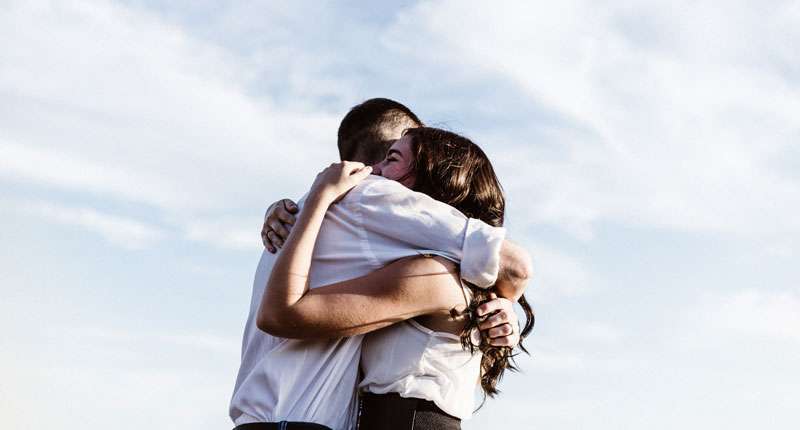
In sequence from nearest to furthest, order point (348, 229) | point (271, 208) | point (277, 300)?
point (277, 300)
point (348, 229)
point (271, 208)

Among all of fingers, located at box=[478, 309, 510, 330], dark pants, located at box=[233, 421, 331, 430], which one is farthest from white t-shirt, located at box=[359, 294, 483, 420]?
dark pants, located at box=[233, 421, 331, 430]

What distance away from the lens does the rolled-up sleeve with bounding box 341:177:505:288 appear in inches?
134

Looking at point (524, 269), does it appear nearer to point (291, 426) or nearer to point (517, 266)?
point (517, 266)

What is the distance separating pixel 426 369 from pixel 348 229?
1.90 ft

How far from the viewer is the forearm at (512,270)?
353 centimetres

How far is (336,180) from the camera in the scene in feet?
11.7

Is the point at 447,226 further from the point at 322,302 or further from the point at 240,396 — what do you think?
the point at 240,396

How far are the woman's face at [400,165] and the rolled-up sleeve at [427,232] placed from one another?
0.41 meters

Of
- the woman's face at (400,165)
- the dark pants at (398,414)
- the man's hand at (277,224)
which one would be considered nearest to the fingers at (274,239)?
the man's hand at (277,224)

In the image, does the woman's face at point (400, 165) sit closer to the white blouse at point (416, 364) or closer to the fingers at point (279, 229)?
the fingers at point (279, 229)

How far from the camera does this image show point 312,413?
3.32 metres

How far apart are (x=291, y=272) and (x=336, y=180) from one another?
1.41ft

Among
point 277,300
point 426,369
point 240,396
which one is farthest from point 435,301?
point 240,396

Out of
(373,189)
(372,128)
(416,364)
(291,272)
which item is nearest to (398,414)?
(416,364)
